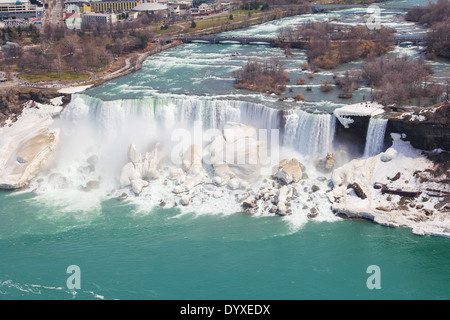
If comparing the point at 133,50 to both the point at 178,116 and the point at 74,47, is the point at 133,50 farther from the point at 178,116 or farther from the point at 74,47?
the point at 178,116

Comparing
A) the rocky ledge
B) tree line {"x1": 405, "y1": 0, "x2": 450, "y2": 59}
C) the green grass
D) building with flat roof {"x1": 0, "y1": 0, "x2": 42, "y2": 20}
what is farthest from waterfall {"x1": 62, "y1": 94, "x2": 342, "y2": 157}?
building with flat roof {"x1": 0, "y1": 0, "x2": 42, "y2": 20}

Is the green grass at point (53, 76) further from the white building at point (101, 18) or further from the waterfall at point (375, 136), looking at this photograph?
the white building at point (101, 18)

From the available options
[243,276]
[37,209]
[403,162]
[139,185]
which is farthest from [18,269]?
[403,162]

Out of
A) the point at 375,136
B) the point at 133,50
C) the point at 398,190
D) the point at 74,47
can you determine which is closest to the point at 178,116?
the point at 375,136

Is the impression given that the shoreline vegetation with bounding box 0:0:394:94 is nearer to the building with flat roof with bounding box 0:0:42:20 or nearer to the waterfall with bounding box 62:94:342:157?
the waterfall with bounding box 62:94:342:157

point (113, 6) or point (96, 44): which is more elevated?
point (113, 6)

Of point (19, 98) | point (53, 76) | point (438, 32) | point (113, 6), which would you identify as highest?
point (113, 6)
